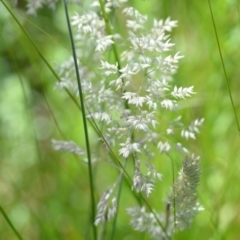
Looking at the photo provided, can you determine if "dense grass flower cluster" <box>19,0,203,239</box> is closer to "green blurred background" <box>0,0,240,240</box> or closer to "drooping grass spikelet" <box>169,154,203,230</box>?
"drooping grass spikelet" <box>169,154,203,230</box>

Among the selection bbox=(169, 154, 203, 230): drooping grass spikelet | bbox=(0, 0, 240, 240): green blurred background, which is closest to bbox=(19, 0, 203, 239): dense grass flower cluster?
bbox=(169, 154, 203, 230): drooping grass spikelet

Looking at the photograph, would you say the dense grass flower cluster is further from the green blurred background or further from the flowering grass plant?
the green blurred background

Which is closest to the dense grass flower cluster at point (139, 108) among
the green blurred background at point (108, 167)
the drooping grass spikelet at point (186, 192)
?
the drooping grass spikelet at point (186, 192)

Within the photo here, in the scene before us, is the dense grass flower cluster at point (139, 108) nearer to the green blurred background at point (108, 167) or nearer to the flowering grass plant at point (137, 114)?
the flowering grass plant at point (137, 114)

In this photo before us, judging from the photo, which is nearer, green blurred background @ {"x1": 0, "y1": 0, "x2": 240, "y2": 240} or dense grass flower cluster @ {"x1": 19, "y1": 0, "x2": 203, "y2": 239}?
dense grass flower cluster @ {"x1": 19, "y1": 0, "x2": 203, "y2": 239}

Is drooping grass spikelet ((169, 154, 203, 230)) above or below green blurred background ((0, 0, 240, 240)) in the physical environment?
below

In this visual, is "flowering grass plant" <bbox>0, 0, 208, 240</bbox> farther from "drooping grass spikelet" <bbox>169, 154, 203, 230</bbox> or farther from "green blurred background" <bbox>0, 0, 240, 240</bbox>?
"green blurred background" <bbox>0, 0, 240, 240</bbox>

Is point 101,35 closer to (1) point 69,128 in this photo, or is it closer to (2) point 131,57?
(2) point 131,57

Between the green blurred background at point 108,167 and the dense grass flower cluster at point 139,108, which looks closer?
the dense grass flower cluster at point 139,108

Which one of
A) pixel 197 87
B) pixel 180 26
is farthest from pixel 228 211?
pixel 180 26
